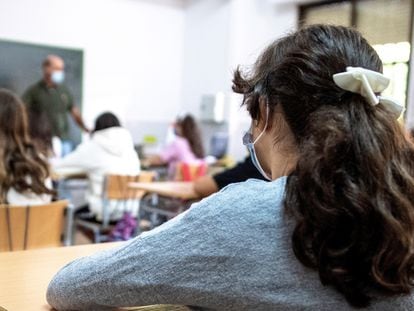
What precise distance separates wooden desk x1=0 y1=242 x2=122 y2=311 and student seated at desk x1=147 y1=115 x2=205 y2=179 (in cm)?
370

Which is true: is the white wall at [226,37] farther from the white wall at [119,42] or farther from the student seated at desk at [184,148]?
the student seated at desk at [184,148]

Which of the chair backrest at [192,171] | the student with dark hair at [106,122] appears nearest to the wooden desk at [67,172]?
the student with dark hair at [106,122]

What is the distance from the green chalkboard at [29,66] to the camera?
5648 mm

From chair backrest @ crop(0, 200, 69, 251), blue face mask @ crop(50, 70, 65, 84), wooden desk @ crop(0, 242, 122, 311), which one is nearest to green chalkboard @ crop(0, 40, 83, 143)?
blue face mask @ crop(50, 70, 65, 84)

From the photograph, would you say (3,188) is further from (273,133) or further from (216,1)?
(216,1)

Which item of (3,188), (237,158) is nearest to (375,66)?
(3,188)

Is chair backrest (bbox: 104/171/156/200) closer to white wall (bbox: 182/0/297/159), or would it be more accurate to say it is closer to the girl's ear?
white wall (bbox: 182/0/297/159)

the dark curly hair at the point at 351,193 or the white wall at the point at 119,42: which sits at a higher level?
the white wall at the point at 119,42

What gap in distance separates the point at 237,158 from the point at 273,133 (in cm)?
542

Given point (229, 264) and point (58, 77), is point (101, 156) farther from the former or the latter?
point (229, 264)

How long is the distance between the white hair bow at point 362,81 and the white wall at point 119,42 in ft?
18.0

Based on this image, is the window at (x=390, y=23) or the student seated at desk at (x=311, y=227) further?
the window at (x=390, y=23)

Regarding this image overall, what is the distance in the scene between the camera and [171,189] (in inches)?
131

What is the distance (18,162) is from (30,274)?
4.39ft
